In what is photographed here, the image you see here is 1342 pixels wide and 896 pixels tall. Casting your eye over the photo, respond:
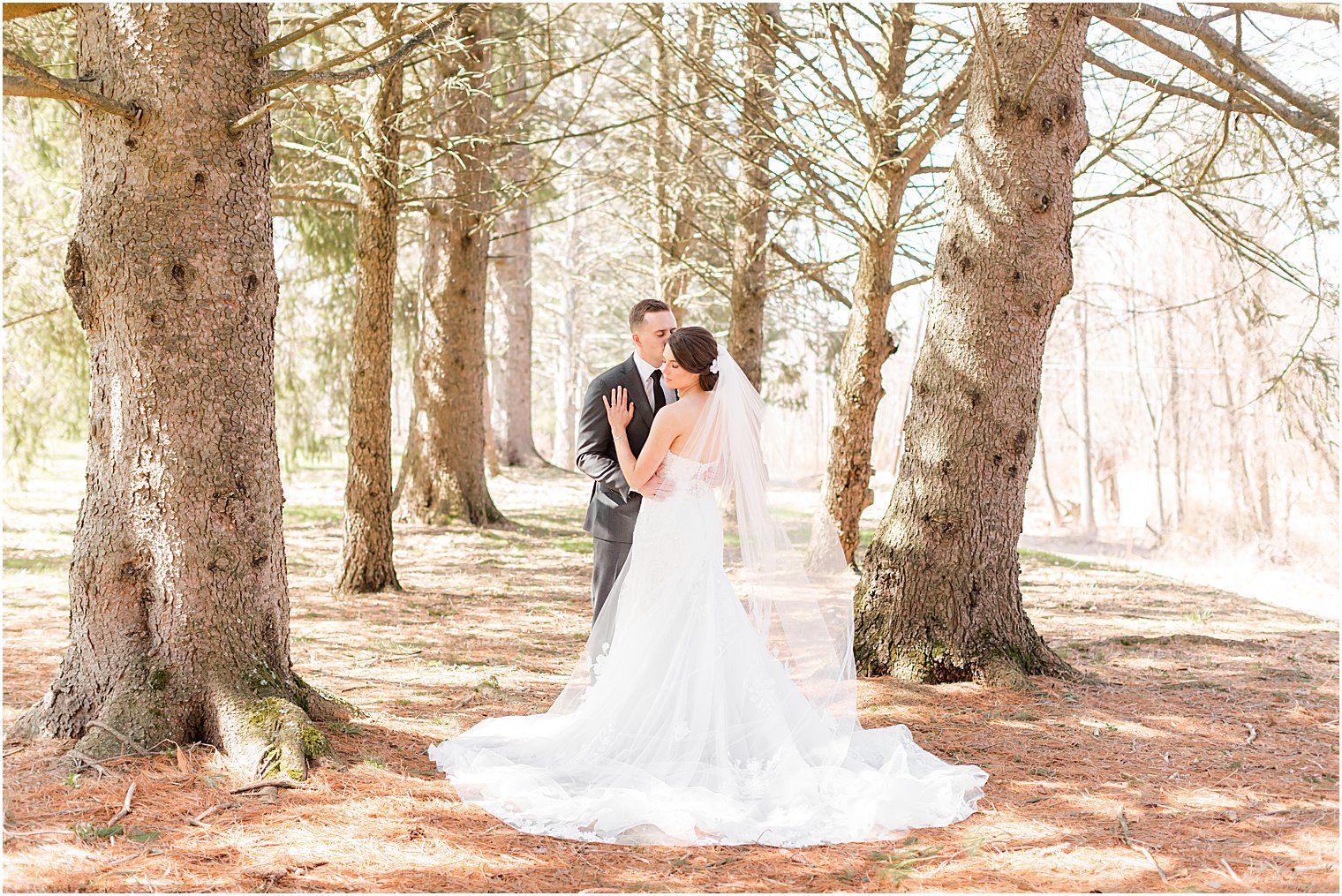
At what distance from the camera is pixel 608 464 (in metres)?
5.00

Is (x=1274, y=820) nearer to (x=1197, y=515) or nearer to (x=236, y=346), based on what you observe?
(x=236, y=346)

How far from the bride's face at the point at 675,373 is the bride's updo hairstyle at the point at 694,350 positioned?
0.07 ft

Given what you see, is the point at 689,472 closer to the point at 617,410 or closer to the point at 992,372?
the point at 617,410

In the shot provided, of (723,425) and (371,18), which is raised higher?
(371,18)

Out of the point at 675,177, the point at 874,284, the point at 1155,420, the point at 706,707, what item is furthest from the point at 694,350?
the point at 1155,420

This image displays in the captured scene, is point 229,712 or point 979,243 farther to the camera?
point 979,243

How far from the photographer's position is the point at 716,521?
4.75m

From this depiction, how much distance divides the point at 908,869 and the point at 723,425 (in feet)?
6.93

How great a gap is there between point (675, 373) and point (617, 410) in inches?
17.7

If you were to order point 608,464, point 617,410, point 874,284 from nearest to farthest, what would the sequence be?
1. point 617,410
2. point 608,464
3. point 874,284

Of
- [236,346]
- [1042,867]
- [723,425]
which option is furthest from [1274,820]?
[236,346]

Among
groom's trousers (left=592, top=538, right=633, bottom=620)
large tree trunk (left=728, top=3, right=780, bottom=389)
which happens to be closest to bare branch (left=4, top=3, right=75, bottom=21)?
groom's trousers (left=592, top=538, right=633, bottom=620)

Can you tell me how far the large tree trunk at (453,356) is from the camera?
10.9m

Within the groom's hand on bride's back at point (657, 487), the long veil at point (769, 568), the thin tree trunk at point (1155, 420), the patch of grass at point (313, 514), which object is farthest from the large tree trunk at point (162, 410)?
the thin tree trunk at point (1155, 420)
